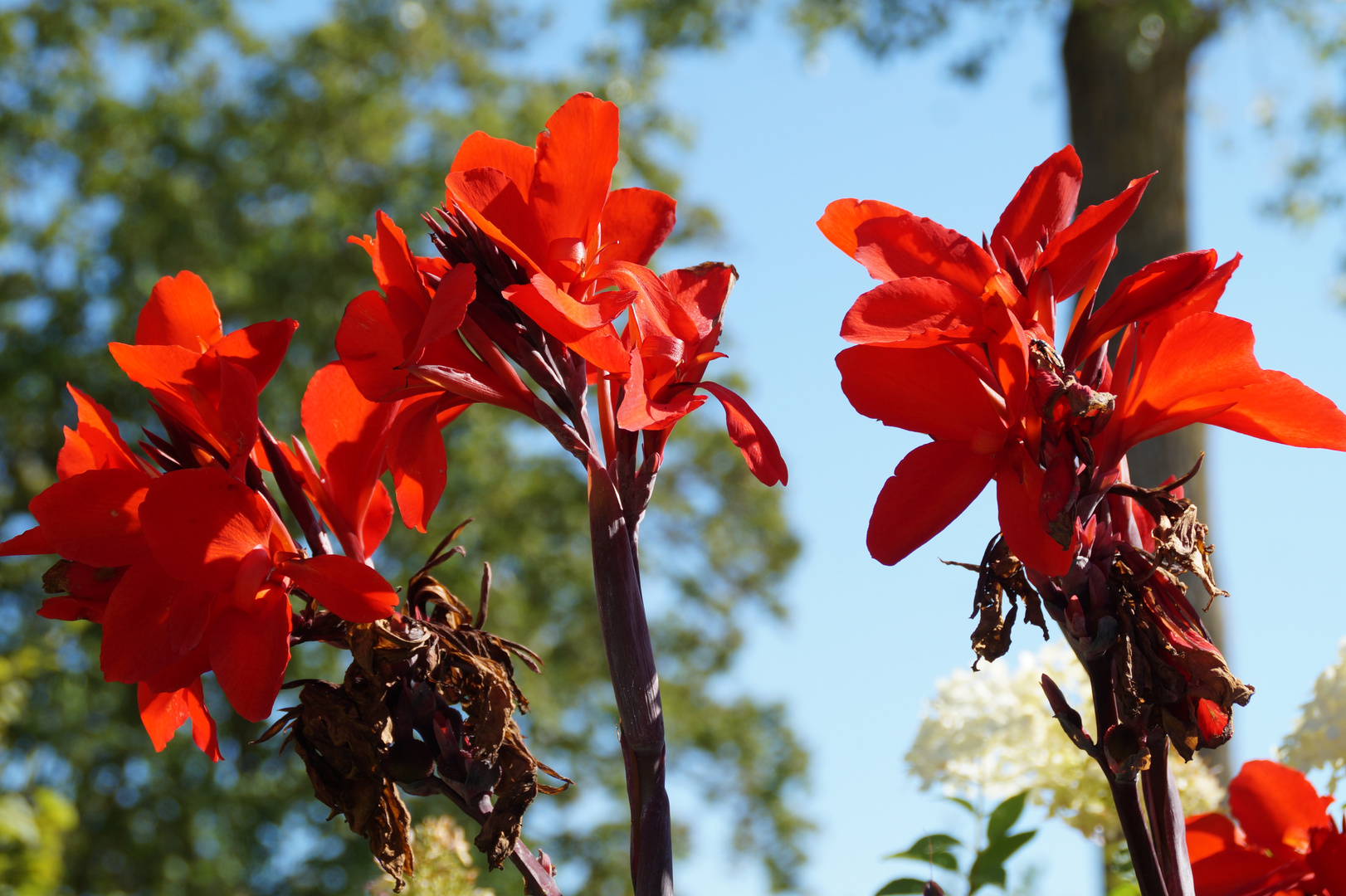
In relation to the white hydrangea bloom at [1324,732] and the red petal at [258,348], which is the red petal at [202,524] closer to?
the red petal at [258,348]

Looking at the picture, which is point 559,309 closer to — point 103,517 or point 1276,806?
point 103,517

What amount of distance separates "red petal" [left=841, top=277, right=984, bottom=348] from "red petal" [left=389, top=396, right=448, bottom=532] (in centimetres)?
27

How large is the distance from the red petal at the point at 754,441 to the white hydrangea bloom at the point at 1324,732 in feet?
2.00

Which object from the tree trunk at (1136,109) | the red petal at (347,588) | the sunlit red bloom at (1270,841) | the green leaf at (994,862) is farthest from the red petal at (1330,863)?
the tree trunk at (1136,109)

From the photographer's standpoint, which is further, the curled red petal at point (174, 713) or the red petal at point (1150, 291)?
the curled red petal at point (174, 713)

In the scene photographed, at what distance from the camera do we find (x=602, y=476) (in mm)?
579

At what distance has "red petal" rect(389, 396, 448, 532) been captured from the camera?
0.68 meters

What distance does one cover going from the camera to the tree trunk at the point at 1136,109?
3.28 meters

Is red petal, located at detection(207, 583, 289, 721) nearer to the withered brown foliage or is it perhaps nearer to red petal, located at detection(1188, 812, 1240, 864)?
the withered brown foliage

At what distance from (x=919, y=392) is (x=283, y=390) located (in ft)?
24.6

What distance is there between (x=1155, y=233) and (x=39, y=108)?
8.14m

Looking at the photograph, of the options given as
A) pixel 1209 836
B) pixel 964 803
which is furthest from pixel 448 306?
pixel 964 803

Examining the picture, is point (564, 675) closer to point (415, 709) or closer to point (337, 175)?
point (337, 175)

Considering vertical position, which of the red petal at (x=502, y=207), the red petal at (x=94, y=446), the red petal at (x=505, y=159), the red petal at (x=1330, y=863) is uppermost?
the red petal at (x=505, y=159)
